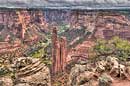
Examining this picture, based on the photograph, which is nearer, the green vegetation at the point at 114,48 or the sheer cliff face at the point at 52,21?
the green vegetation at the point at 114,48

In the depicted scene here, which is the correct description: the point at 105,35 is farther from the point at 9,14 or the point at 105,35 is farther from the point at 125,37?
the point at 9,14

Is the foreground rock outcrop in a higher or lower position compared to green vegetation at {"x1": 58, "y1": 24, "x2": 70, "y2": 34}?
lower

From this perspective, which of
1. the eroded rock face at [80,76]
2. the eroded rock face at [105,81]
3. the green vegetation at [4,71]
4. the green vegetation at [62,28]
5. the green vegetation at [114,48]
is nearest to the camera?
the eroded rock face at [105,81]

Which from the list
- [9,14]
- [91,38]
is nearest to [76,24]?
[91,38]

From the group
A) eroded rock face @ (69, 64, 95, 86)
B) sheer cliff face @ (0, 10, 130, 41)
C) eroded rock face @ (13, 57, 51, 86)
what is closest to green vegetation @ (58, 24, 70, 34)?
sheer cliff face @ (0, 10, 130, 41)

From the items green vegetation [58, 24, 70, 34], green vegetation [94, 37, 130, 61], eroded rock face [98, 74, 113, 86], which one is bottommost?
eroded rock face [98, 74, 113, 86]

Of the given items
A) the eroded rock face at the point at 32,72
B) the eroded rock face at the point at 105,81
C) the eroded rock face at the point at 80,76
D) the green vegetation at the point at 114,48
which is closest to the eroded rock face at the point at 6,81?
the eroded rock face at the point at 32,72

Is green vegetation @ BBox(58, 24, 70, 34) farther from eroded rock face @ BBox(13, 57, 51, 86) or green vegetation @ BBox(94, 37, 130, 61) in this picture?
eroded rock face @ BBox(13, 57, 51, 86)

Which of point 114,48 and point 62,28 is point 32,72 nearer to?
point 62,28

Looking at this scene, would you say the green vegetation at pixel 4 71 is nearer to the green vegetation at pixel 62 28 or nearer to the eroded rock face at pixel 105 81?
the green vegetation at pixel 62 28

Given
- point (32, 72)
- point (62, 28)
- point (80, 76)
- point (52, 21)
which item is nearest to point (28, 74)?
point (32, 72)
